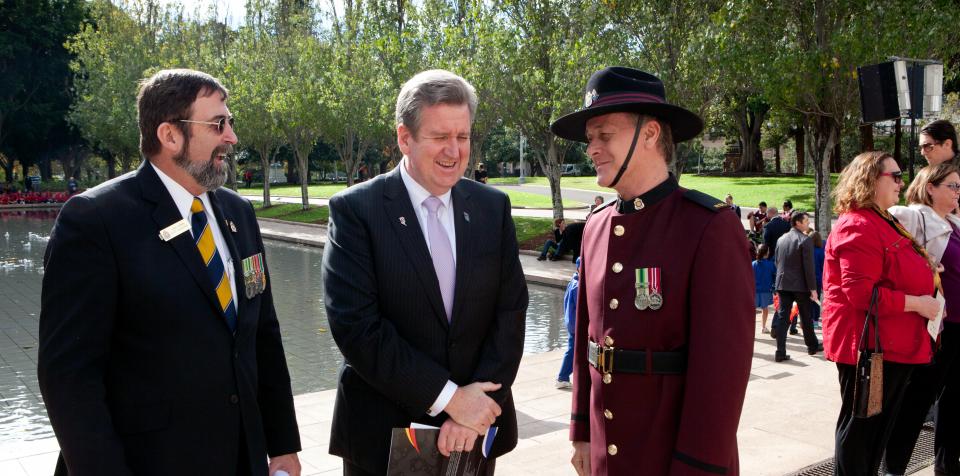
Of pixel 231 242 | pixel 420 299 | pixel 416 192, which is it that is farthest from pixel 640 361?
pixel 231 242

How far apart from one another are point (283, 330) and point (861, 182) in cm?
832

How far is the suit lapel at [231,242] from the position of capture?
8.51 ft

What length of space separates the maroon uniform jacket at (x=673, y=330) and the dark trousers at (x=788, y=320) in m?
6.39

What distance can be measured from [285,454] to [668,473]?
1421 millimetres

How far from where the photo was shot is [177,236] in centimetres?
239

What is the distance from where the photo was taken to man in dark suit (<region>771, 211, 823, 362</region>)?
864 cm

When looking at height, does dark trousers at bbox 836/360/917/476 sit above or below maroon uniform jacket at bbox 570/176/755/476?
below

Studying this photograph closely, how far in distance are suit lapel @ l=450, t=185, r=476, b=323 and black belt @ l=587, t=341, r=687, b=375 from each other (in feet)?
1.81

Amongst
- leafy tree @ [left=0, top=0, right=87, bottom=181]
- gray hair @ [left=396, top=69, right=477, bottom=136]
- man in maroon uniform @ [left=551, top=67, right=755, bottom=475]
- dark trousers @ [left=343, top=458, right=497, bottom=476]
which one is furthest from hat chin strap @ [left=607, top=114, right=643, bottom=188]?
leafy tree @ [left=0, top=0, right=87, bottom=181]

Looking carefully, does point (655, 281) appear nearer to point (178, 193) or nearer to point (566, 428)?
point (178, 193)

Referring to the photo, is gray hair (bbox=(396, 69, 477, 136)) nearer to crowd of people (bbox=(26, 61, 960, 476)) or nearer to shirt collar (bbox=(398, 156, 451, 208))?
crowd of people (bbox=(26, 61, 960, 476))

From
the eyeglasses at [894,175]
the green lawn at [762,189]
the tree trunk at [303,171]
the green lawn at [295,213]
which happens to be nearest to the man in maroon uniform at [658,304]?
the eyeglasses at [894,175]

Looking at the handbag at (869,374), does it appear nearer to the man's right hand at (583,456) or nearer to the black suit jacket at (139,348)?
the man's right hand at (583,456)

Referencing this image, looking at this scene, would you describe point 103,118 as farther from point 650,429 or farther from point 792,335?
point 650,429
